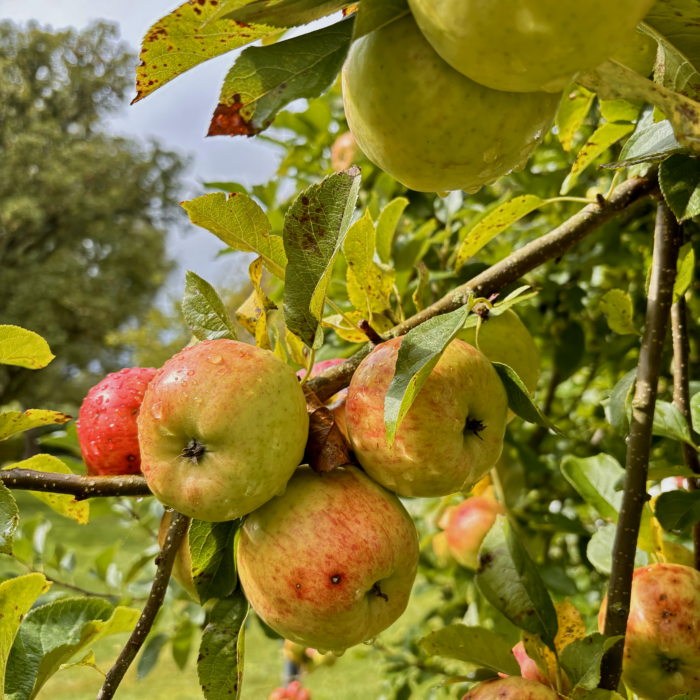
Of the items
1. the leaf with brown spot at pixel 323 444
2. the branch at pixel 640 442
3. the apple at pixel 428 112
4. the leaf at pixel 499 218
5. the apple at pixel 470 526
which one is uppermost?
the apple at pixel 428 112

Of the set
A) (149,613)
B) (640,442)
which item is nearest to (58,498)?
(149,613)

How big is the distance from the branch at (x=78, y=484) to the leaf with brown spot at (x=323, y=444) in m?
0.17

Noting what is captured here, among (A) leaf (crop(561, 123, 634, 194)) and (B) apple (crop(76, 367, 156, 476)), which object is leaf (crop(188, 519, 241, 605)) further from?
(A) leaf (crop(561, 123, 634, 194))

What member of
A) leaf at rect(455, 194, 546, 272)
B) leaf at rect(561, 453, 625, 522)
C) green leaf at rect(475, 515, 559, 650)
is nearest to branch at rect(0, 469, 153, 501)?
green leaf at rect(475, 515, 559, 650)

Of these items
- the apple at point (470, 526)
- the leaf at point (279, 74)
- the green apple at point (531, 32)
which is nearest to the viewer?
the green apple at point (531, 32)

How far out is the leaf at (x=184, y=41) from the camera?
1.36 feet

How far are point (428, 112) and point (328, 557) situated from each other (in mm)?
376

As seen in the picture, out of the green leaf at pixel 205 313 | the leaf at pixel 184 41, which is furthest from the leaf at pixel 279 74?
the green leaf at pixel 205 313

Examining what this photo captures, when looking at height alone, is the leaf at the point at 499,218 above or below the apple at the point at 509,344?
above

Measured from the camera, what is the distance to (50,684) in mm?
4188

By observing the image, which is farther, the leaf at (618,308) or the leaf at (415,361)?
the leaf at (618,308)

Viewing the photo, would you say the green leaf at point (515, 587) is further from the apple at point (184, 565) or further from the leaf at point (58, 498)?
the leaf at point (58, 498)

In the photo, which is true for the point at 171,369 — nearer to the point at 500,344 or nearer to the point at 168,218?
the point at 500,344

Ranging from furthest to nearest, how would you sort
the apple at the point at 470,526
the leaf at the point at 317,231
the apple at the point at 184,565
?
1. the apple at the point at 470,526
2. the apple at the point at 184,565
3. the leaf at the point at 317,231
